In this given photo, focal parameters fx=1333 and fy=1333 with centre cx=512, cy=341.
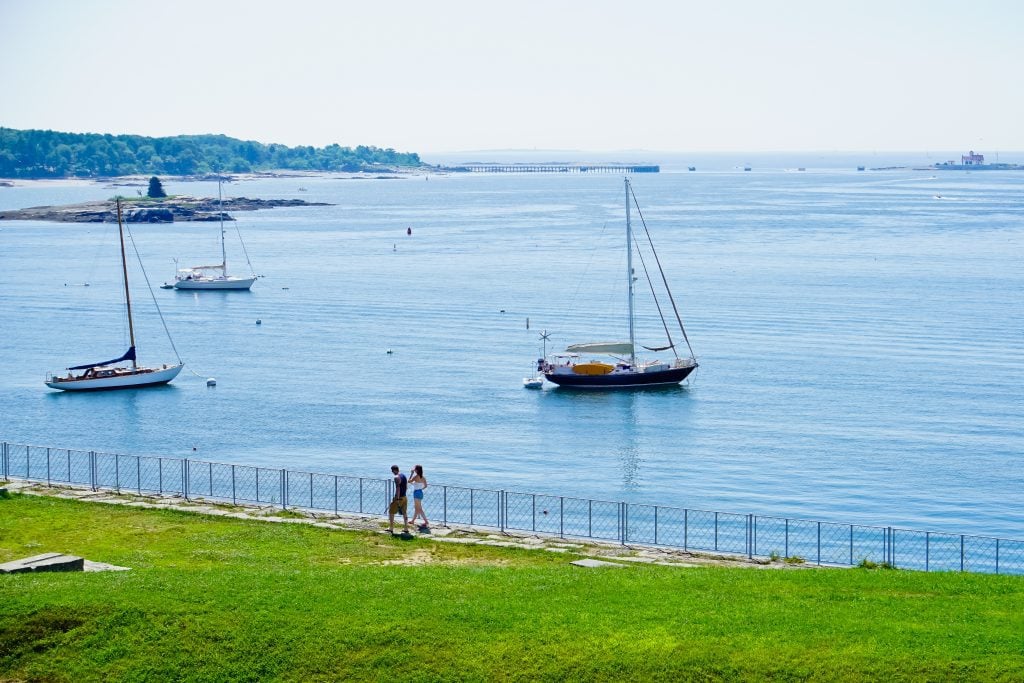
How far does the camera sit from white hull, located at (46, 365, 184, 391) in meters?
76.2

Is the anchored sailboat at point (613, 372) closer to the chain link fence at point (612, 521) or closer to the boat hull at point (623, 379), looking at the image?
the boat hull at point (623, 379)

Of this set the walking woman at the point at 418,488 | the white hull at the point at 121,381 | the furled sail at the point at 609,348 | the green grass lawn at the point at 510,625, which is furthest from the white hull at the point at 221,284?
the green grass lawn at the point at 510,625

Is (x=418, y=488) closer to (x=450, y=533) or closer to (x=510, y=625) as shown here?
(x=450, y=533)

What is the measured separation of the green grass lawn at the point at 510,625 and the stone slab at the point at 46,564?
3.89 ft

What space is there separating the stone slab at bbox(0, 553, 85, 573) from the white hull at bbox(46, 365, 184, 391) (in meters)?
54.3

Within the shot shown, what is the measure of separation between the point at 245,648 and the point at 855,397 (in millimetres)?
54703

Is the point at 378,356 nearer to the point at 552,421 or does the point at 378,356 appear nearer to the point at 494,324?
the point at 494,324

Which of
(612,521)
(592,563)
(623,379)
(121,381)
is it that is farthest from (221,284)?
(592,563)

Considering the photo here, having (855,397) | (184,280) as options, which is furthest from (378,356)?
(184,280)

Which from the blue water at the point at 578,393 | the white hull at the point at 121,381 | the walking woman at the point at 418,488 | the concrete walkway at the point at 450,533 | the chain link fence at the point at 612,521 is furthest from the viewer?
the white hull at the point at 121,381

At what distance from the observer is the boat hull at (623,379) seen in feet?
247

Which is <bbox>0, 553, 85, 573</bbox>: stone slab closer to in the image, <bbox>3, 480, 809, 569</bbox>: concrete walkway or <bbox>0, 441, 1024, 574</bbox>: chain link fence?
<bbox>3, 480, 809, 569</bbox>: concrete walkway

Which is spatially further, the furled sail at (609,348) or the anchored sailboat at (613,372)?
the furled sail at (609,348)

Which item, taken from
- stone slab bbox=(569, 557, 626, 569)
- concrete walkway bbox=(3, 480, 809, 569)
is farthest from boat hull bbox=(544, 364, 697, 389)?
stone slab bbox=(569, 557, 626, 569)
